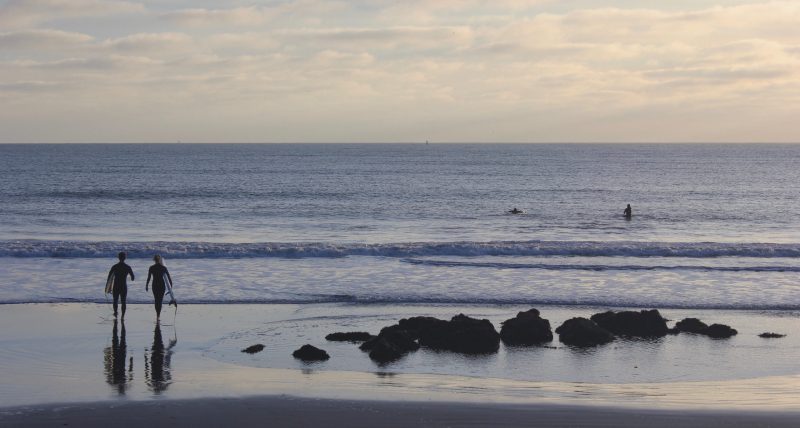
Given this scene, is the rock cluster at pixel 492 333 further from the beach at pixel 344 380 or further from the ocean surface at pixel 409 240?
the ocean surface at pixel 409 240

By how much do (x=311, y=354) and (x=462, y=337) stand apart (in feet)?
9.46

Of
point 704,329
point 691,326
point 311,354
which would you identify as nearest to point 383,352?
point 311,354

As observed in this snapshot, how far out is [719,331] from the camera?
56.7ft

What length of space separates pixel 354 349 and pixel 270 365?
1.86 metres

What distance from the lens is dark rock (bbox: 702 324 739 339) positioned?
678 inches

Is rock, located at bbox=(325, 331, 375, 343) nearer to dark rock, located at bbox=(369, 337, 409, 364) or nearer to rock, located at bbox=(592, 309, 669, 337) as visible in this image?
dark rock, located at bbox=(369, 337, 409, 364)

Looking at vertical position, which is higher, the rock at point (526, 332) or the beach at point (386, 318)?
the rock at point (526, 332)

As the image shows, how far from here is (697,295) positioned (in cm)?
2314

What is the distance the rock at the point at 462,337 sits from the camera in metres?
16.0

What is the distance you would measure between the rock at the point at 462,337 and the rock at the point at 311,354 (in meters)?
2.17

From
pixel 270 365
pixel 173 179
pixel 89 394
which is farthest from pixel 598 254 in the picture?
pixel 173 179

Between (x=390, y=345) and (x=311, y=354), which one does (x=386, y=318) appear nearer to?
(x=390, y=345)

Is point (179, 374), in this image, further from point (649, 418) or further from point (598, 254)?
point (598, 254)

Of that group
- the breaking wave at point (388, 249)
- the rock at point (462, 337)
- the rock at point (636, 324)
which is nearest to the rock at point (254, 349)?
the rock at point (462, 337)
